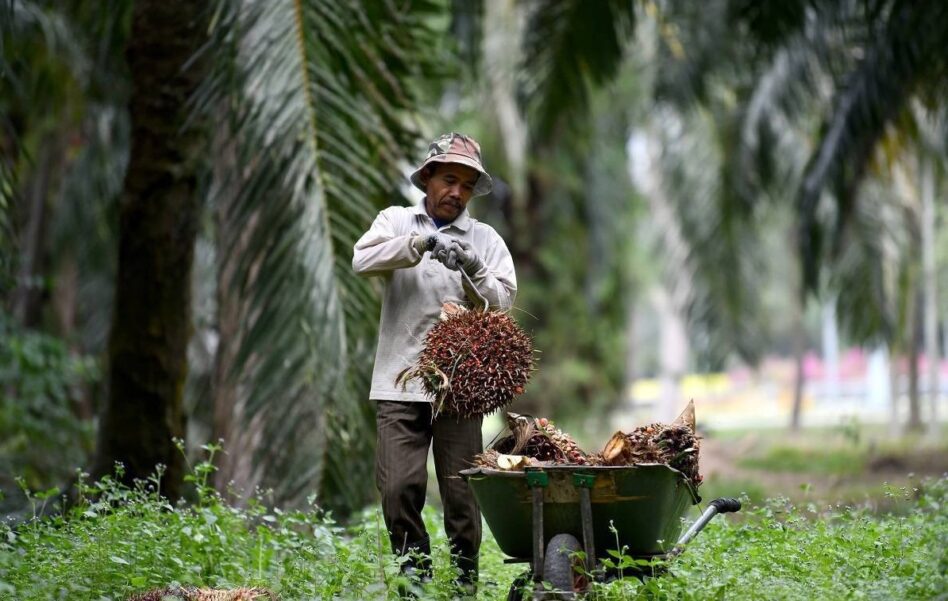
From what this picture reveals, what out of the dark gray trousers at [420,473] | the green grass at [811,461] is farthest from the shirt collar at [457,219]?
the green grass at [811,461]

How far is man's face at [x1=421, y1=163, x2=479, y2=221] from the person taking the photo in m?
6.14

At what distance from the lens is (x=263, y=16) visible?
769cm

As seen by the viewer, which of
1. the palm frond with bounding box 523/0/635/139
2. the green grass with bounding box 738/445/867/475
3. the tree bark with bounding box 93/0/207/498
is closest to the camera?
the tree bark with bounding box 93/0/207/498

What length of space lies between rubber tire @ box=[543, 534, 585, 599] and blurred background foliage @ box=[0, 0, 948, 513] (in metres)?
2.29

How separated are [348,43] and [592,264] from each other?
669 inches

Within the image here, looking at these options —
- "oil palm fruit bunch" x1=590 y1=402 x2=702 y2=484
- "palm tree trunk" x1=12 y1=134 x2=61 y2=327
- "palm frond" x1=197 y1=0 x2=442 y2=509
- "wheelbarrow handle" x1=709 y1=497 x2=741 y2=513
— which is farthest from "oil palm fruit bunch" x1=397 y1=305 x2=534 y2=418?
"palm tree trunk" x1=12 y1=134 x2=61 y2=327

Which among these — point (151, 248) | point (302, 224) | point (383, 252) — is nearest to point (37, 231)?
point (151, 248)

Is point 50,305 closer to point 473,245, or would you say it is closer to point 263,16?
point 263,16

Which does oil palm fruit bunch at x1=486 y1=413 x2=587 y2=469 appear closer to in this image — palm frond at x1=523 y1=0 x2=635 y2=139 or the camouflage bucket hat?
the camouflage bucket hat

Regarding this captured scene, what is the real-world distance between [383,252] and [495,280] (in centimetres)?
50

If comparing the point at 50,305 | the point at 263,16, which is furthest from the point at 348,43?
the point at 50,305

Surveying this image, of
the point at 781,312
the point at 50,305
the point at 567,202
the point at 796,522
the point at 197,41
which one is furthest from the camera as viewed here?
the point at 781,312

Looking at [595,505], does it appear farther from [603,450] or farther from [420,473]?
[420,473]

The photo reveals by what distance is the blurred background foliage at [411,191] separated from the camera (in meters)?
7.56
